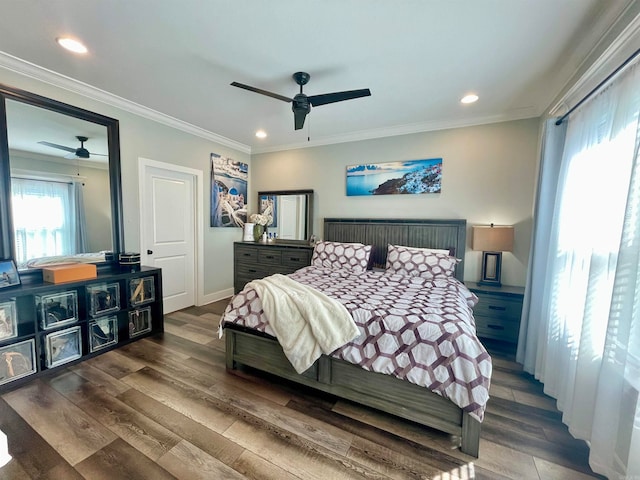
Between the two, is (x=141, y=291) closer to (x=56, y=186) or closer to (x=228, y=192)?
(x=56, y=186)

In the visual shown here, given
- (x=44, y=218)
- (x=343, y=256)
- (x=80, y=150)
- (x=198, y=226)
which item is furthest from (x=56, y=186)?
(x=343, y=256)

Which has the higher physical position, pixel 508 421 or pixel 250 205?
pixel 250 205

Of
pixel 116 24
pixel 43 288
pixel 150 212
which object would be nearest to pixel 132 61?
pixel 116 24

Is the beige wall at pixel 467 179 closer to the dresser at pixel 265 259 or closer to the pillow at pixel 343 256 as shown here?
the pillow at pixel 343 256

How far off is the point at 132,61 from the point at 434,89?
108 inches

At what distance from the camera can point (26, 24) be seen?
182 centimetres

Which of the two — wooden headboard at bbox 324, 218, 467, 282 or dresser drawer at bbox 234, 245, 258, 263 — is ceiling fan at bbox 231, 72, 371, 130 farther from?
dresser drawer at bbox 234, 245, 258, 263

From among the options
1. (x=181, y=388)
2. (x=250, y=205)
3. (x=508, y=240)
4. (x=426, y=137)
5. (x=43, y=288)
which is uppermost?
Answer: (x=426, y=137)

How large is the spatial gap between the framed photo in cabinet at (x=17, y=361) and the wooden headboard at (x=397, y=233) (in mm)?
3353

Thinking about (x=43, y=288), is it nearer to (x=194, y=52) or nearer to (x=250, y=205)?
(x=194, y=52)

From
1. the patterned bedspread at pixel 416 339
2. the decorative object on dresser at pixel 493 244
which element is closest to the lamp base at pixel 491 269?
the decorative object on dresser at pixel 493 244

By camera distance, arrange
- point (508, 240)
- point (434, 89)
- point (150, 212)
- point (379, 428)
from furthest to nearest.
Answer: point (150, 212) < point (508, 240) < point (434, 89) < point (379, 428)

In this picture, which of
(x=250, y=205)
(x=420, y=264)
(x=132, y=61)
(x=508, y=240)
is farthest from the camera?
(x=250, y=205)

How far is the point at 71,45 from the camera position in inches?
80.4
